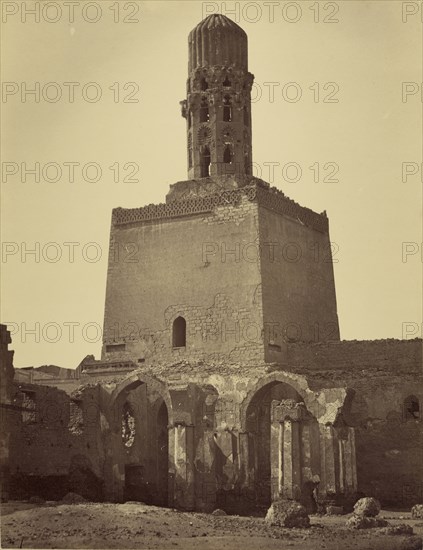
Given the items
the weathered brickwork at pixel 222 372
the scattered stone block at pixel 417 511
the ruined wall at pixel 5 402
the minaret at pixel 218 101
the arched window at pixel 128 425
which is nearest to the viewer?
the ruined wall at pixel 5 402

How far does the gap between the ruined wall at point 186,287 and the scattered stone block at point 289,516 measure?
7.72 metres

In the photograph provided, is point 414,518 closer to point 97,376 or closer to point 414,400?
point 414,400

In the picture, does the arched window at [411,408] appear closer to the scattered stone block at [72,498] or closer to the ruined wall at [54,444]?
the ruined wall at [54,444]

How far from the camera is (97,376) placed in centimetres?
3203

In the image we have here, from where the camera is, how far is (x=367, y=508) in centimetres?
2512

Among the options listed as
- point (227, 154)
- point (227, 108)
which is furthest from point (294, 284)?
point (227, 108)

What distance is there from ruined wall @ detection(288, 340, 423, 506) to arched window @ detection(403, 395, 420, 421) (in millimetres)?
29

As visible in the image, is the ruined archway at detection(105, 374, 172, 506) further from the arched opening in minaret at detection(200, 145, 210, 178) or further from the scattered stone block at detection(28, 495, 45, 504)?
the arched opening in minaret at detection(200, 145, 210, 178)

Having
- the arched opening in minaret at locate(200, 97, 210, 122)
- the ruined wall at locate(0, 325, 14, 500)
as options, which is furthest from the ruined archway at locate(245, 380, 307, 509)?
the arched opening in minaret at locate(200, 97, 210, 122)

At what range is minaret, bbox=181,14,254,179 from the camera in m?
32.8

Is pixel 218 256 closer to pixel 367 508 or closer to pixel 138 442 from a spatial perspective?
pixel 138 442

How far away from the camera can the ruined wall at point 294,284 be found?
30.9 m

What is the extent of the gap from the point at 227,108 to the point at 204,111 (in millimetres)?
720

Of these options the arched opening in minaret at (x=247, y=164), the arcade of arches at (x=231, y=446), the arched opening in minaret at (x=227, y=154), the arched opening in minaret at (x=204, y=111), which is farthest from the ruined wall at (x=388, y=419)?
the arched opening in minaret at (x=204, y=111)
